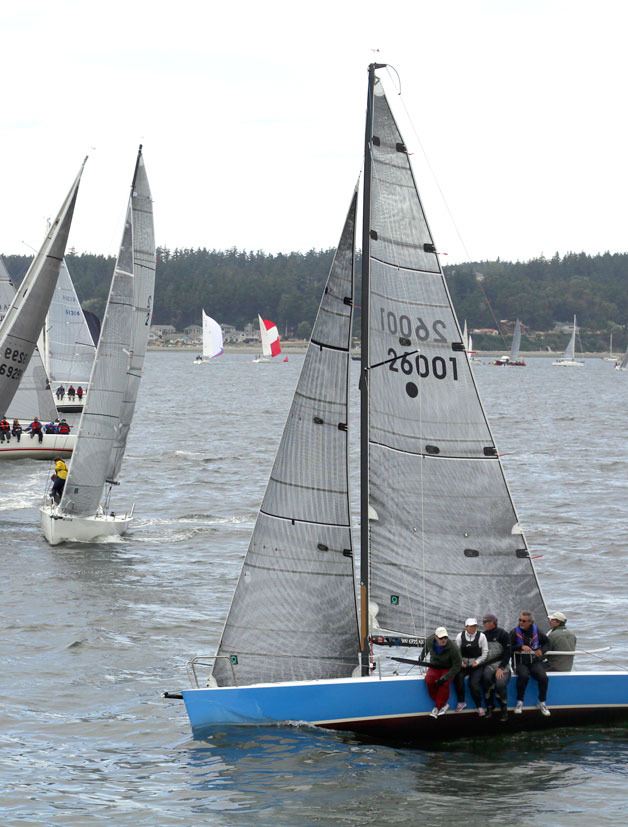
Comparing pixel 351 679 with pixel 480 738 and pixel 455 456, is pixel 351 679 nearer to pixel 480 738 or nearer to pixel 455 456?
pixel 480 738

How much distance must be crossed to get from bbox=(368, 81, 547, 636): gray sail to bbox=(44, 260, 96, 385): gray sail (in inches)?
2057

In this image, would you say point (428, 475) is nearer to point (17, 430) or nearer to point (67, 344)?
point (17, 430)

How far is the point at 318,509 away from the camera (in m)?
15.8

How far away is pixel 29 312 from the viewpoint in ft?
88.0

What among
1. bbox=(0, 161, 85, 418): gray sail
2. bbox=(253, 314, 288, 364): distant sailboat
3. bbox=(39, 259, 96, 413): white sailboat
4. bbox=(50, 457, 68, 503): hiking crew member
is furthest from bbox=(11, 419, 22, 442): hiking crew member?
bbox=(253, 314, 288, 364): distant sailboat

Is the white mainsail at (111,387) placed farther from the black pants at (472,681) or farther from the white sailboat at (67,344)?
the white sailboat at (67,344)

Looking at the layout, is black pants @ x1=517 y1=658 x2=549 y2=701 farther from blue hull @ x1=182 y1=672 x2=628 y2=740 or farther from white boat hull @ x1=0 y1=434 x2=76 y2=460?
white boat hull @ x1=0 y1=434 x2=76 y2=460

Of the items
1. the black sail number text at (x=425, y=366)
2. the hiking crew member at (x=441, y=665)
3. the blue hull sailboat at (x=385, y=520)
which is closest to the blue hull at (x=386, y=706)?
the blue hull sailboat at (x=385, y=520)

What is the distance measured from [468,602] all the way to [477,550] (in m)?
0.63

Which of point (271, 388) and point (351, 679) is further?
point (271, 388)

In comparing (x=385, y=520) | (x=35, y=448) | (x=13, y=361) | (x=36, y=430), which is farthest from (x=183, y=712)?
(x=36, y=430)

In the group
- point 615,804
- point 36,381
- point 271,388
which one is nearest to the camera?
point 615,804

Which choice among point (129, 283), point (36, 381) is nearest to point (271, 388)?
point (36, 381)

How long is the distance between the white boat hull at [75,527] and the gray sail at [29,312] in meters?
3.89
